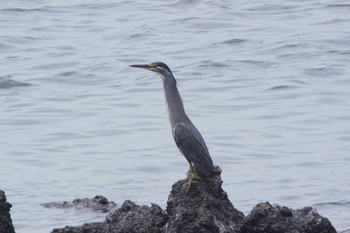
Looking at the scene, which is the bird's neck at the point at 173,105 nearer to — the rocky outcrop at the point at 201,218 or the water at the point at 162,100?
the rocky outcrop at the point at 201,218

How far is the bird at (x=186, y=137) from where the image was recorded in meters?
7.52

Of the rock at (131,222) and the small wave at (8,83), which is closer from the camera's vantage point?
the rock at (131,222)

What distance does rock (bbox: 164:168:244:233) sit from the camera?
679 cm

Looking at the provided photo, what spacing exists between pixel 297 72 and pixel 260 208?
9817 mm

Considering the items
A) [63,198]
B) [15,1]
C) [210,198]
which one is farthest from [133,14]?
[210,198]

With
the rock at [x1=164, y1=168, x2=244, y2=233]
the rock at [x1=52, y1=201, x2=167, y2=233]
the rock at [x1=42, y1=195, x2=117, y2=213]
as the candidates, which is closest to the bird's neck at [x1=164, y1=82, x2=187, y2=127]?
the rock at [x1=164, y1=168, x2=244, y2=233]

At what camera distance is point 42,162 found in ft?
38.3

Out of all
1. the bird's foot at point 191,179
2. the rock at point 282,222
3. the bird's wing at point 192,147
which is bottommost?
the rock at point 282,222

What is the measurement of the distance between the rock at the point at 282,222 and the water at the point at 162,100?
253cm

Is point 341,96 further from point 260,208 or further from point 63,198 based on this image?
point 260,208

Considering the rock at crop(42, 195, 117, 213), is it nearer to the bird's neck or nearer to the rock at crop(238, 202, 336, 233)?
the bird's neck

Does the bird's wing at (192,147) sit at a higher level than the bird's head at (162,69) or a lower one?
lower

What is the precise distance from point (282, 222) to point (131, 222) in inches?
37.6

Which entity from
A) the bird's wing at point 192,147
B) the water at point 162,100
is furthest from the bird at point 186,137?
the water at point 162,100
